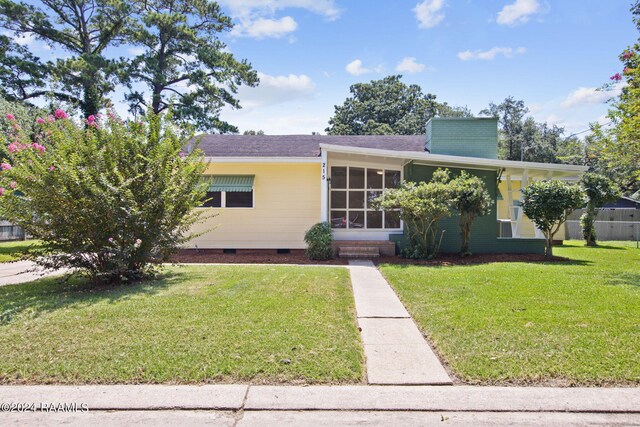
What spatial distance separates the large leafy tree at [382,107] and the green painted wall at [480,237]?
2980cm

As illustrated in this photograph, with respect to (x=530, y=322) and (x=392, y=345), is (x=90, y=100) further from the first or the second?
(x=530, y=322)

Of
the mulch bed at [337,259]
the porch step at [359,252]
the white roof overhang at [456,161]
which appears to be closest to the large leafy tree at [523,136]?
the white roof overhang at [456,161]

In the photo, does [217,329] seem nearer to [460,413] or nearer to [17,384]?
[17,384]

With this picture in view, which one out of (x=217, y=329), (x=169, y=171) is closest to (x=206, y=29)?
(x=169, y=171)

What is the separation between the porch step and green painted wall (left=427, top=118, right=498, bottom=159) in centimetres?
441

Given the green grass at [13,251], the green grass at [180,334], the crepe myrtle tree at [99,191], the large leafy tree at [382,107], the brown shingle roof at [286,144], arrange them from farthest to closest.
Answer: the large leafy tree at [382,107]
the brown shingle roof at [286,144]
the green grass at [13,251]
the crepe myrtle tree at [99,191]
the green grass at [180,334]

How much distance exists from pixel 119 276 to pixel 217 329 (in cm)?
359

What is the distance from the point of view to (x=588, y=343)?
12.6ft

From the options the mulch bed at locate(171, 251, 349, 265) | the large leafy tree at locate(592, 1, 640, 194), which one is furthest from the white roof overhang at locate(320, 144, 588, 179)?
the mulch bed at locate(171, 251, 349, 265)

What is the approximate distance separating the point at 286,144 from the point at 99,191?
8173 mm

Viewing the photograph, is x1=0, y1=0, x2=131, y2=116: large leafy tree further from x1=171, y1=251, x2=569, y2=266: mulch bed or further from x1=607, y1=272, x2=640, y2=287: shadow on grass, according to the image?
x1=607, y1=272, x2=640, y2=287: shadow on grass

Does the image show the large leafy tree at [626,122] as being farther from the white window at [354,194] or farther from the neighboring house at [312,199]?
the white window at [354,194]

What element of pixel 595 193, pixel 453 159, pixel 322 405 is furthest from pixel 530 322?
pixel 595 193

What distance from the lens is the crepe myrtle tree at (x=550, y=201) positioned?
395 inches
